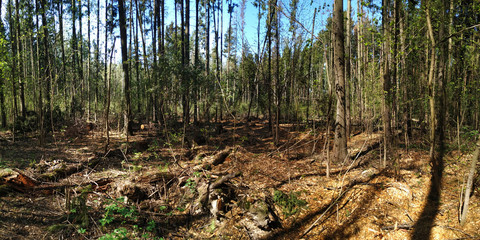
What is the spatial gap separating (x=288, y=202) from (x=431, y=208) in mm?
2521

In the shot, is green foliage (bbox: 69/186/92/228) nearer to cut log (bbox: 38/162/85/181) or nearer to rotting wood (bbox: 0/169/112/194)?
rotting wood (bbox: 0/169/112/194)

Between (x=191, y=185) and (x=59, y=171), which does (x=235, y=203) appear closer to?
(x=191, y=185)

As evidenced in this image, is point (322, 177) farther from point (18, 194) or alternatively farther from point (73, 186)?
point (18, 194)

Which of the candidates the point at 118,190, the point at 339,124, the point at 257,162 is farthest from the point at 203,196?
the point at 339,124

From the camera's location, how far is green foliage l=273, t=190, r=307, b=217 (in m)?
4.84

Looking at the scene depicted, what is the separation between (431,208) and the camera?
4270mm

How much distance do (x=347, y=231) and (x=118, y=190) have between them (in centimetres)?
466

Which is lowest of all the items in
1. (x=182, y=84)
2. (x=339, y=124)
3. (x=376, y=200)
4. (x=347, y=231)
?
(x=347, y=231)

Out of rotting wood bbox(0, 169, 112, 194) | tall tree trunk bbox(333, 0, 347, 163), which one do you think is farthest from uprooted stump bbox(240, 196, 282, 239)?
rotting wood bbox(0, 169, 112, 194)

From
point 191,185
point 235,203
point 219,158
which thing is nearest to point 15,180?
point 191,185

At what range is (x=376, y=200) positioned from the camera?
473 cm

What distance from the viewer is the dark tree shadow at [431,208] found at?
379 cm

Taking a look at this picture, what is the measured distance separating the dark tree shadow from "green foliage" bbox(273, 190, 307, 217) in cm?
189

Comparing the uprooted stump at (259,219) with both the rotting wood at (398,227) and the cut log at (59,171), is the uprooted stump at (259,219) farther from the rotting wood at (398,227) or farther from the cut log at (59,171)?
the cut log at (59,171)
